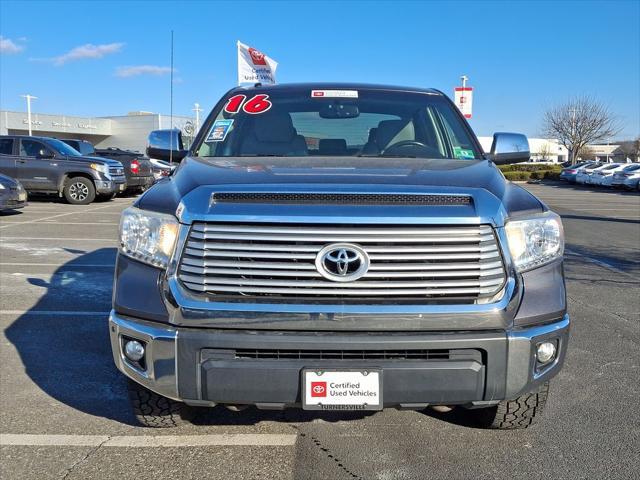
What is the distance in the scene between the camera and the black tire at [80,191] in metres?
16.8

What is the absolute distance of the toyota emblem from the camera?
96.3 inches

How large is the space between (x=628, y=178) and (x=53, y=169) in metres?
27.9

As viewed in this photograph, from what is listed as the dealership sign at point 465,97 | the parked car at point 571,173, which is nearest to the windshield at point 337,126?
the dealership sign at point 465,97

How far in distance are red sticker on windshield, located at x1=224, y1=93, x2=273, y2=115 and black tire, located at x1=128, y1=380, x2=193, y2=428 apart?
2061mm

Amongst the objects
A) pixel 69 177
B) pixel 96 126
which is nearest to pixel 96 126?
pixel 96 126

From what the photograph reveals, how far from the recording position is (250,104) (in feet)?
14.0

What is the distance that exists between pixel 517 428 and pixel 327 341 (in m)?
1.39

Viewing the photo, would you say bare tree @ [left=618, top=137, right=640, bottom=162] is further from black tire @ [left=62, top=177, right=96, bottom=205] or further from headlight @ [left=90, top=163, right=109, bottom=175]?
black tire @ [left=62, top=177, right=96, bottom=205]

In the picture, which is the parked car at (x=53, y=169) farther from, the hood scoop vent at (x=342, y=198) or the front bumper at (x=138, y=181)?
the hood scoop vent at (x=342, y=198)

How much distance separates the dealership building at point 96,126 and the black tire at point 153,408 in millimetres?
49686

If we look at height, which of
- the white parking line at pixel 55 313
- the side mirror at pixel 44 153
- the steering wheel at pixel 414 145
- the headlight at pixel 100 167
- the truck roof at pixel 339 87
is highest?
the truck roof at pixel 339 87

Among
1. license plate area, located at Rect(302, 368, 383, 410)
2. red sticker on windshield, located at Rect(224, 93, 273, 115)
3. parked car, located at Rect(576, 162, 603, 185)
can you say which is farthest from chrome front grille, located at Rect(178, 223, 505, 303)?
parked car, located at Rect(576, 162, 603, 185)

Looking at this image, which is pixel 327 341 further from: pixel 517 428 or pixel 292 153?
pixel 292 153

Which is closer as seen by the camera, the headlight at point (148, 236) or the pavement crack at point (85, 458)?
the headlight at point (148, 236)
